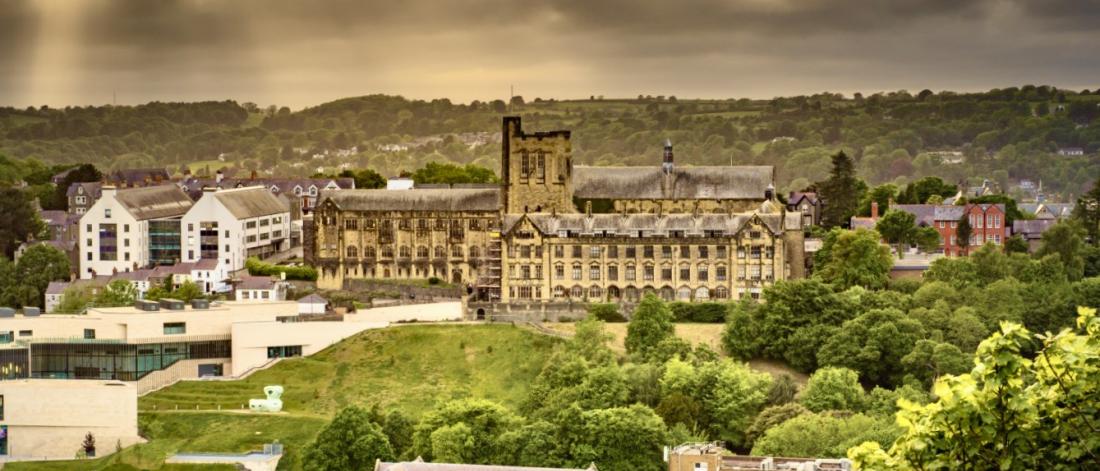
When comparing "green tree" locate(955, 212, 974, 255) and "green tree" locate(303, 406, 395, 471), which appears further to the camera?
"green tree" locate(955, 212, 974, 255)

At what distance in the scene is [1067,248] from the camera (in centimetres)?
11206

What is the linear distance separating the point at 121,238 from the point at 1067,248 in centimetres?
5469

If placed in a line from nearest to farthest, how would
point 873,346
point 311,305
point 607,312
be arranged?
point 873,346
point 607,312
point 311,305

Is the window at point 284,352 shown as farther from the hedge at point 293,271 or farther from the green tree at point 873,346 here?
the green tree at point 873,346

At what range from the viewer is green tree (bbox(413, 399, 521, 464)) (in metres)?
75.6

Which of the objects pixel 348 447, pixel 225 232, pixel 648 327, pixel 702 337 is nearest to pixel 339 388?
pixel 648 327

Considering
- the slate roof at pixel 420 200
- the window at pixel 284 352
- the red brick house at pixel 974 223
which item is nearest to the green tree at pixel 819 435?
the window at pixel 284 352

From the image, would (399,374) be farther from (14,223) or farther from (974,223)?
(14,223)

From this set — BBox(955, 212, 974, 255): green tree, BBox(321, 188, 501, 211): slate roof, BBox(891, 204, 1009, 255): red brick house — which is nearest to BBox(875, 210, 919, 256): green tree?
BBox(955, 212, 974, 255): green tree

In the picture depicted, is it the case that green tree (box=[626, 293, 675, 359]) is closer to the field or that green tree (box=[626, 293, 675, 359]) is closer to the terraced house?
the field

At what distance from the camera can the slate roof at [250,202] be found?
118 m

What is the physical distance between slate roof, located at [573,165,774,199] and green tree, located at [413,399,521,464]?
1350 inches

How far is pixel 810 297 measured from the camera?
3723 inches

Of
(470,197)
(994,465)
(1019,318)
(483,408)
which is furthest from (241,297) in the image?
(994,465)
